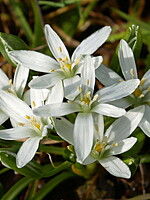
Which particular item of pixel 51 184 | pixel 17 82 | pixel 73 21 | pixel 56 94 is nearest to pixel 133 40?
pixel 56 94

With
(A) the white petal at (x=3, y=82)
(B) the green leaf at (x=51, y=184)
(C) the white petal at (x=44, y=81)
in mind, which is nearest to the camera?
(C) the white petal at (x=44, y=81)

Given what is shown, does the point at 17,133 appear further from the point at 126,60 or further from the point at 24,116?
the point at 126,60

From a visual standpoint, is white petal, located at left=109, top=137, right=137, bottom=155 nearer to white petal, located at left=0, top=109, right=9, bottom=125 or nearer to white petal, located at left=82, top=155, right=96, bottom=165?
white petal, located at left=82, top=155, right=96, bottom=165

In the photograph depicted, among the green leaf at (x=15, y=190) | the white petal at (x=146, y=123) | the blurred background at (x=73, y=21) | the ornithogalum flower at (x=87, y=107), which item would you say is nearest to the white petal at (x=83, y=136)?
the ornithogalum flower at (x=87, y=107)

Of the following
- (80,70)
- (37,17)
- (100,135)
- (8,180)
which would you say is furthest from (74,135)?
(37,17)

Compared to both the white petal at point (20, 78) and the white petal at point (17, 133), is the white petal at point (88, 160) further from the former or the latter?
the white petal at point (20, 78)

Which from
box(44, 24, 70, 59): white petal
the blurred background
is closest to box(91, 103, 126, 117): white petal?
box(44, 24, 70, 59): white petal
